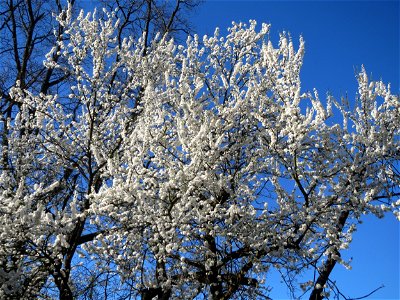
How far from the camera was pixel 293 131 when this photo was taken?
554 cm

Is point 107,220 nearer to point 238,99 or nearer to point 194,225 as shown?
point 194,225

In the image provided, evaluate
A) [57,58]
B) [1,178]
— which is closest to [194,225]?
[1,178]

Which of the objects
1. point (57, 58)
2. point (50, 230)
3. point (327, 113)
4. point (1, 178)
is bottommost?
point (50, 230)

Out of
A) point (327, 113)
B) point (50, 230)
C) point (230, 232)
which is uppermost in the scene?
point (327, 113)

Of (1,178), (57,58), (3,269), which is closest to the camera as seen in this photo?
(3,269)

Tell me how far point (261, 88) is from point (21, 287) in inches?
166

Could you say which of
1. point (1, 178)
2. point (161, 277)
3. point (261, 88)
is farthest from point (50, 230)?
point (261, 88)

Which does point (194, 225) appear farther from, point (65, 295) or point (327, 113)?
point (327, 113)

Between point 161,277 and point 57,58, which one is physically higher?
point 57,58

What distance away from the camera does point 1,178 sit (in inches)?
260

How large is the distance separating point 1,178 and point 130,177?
2.70m

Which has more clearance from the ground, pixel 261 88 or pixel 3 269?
pixel 261 88

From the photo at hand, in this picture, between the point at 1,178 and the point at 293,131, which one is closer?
the point at 293,131

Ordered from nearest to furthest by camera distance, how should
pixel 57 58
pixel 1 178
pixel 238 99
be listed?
pixel 238 99 < pixel 1 178 < pixel 57 58
